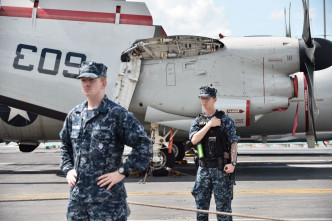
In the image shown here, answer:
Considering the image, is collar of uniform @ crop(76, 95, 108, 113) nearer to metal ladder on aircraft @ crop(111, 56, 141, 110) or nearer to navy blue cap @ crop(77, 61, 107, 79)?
navy blue cap @ crop(77, 61, 107, 79)

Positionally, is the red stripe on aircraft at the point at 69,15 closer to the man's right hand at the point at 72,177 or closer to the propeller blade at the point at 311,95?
the propeller blade at the point at 311,95

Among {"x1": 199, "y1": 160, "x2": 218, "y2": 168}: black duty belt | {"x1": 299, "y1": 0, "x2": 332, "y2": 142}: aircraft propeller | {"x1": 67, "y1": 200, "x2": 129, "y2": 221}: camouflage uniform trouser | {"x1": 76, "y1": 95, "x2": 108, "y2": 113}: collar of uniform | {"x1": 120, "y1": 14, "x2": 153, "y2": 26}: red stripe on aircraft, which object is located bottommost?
{"x1": 67, "y1": 200, "x2": 129, "y2": 221}: camouflage uniform trouser

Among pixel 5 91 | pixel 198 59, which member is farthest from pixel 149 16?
pixel 5 91

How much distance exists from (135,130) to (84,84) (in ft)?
1.92

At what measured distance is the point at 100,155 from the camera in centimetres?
320

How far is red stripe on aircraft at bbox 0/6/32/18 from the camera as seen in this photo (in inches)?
484

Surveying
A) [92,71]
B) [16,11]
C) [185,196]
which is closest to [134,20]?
[16,11]

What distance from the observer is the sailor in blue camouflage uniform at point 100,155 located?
10.3ft

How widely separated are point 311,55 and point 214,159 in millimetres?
8479

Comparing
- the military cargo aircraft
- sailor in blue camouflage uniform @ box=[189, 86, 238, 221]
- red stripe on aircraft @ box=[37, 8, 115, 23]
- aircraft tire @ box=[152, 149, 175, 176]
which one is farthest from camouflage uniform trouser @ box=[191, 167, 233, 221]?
red stripe on aircraft @ box=[37, 8, 115, 23]

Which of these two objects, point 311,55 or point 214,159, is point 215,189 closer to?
point 214,159

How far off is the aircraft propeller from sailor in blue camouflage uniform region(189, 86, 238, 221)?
7791 mm

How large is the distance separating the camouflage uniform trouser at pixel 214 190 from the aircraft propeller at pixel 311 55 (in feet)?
26.3

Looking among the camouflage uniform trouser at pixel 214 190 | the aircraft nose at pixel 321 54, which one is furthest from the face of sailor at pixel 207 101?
the aircraft nose at pixel 321 54
